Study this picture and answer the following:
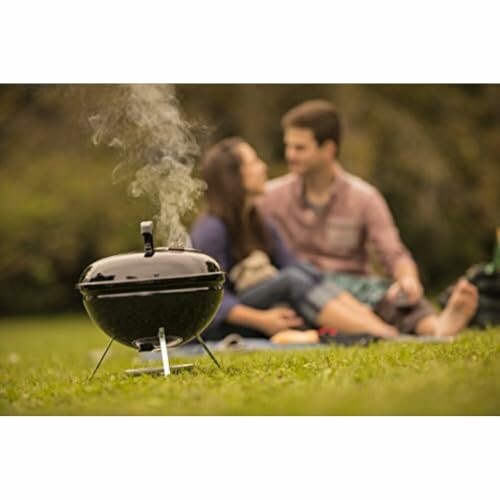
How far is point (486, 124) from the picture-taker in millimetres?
9359

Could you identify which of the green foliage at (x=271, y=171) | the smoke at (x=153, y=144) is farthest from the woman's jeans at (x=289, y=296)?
the green foliage at (x=271, y=171)

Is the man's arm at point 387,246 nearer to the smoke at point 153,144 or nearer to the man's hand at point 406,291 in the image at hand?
the man's hand at point 406,291

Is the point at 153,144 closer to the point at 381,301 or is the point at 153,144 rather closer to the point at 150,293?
the point at 150,293

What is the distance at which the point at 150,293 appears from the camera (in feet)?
14.5

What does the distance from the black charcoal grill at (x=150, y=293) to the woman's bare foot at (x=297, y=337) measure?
1667mm

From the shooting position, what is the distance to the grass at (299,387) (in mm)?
4090

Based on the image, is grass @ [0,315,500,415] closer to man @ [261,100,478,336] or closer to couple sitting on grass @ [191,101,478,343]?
couple sitting on grass @ [191,101,478,343]

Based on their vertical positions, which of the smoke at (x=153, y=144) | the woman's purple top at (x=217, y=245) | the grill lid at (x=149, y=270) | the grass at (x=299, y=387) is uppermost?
the smoke at (x=153, y=144)

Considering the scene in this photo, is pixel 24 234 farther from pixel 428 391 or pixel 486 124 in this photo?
pixel 428 391

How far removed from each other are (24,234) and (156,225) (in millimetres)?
4425

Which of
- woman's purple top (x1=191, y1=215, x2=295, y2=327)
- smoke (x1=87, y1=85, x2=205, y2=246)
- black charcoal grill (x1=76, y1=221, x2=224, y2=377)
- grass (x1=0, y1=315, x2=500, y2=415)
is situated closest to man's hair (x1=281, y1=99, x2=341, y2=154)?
woman's purple top (x1=191, y1=215, x2=295, y2=327)

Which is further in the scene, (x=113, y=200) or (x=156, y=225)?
(x=113, y=200)

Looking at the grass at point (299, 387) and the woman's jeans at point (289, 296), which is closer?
the grass at point (299, 387)
